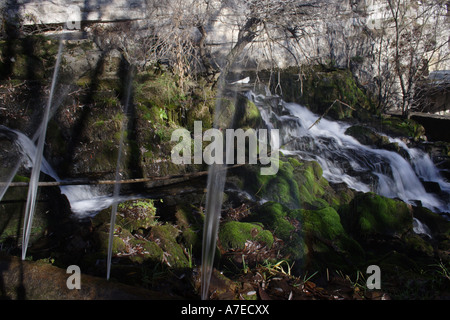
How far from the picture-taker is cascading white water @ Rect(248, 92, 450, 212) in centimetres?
739

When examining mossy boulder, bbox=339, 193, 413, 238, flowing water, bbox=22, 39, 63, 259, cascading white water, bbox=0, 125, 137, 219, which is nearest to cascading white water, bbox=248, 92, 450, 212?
mossy boulder, bbox=339, 193, 413, 238

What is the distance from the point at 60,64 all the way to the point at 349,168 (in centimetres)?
767

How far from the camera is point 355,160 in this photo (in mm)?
8031

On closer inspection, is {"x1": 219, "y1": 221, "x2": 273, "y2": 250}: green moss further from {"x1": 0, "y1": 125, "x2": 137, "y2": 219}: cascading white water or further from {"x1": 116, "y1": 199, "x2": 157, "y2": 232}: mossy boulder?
{"x1": 0, "y1": 125, "x2": 137, "y2": 219}: cascading white water

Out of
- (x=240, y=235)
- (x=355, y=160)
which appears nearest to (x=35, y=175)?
(x=240, y=235)

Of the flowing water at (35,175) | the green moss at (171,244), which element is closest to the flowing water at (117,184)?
the green moss at (171,244)

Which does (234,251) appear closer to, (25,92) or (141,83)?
(141,83)

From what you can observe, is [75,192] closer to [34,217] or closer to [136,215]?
[34,217]

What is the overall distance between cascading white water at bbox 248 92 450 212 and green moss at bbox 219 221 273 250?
10.4ft

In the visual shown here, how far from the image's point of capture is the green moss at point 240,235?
3685mm
